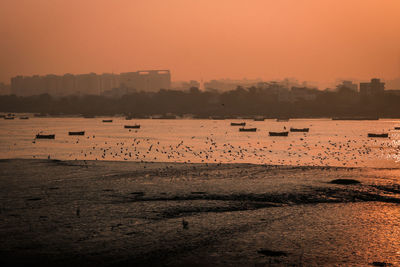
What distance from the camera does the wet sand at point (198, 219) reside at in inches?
470

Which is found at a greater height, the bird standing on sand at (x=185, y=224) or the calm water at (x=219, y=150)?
the bird standing on sand at (x=185, y=224)

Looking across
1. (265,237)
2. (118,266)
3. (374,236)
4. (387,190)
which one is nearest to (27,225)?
(118,266)

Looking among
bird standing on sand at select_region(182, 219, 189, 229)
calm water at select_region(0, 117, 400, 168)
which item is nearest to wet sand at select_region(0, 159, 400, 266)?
bird standing on sand at select_region(182, 219, 189, 229)

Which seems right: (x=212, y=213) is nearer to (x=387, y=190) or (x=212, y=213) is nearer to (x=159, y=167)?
(x=387, y=190)

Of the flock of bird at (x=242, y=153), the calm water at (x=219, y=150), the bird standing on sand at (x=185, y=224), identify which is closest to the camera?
the bird standing on sand at (x=185, y=224)

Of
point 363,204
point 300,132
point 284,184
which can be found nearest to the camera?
point 363,204

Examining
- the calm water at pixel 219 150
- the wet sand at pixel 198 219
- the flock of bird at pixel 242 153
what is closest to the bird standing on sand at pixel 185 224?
the wet sand at pixel 198 219

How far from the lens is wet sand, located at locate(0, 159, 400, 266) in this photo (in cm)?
1193

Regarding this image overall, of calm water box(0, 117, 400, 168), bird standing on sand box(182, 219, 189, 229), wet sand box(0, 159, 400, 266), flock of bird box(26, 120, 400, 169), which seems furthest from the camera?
calm water box(0, 117, 400, 168)

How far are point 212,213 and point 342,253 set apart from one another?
5.84 m

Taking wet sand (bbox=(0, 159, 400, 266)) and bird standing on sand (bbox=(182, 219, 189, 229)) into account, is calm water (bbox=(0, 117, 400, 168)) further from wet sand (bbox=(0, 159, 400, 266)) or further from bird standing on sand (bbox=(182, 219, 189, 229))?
bird standing on sand (bbox=(182, 219, 189, 229))

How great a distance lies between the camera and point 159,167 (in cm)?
3141

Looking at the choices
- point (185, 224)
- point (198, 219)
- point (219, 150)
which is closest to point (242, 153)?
point (219, 150)

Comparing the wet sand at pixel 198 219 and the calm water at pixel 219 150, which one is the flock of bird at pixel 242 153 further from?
the wet sand at pixel 198 219
